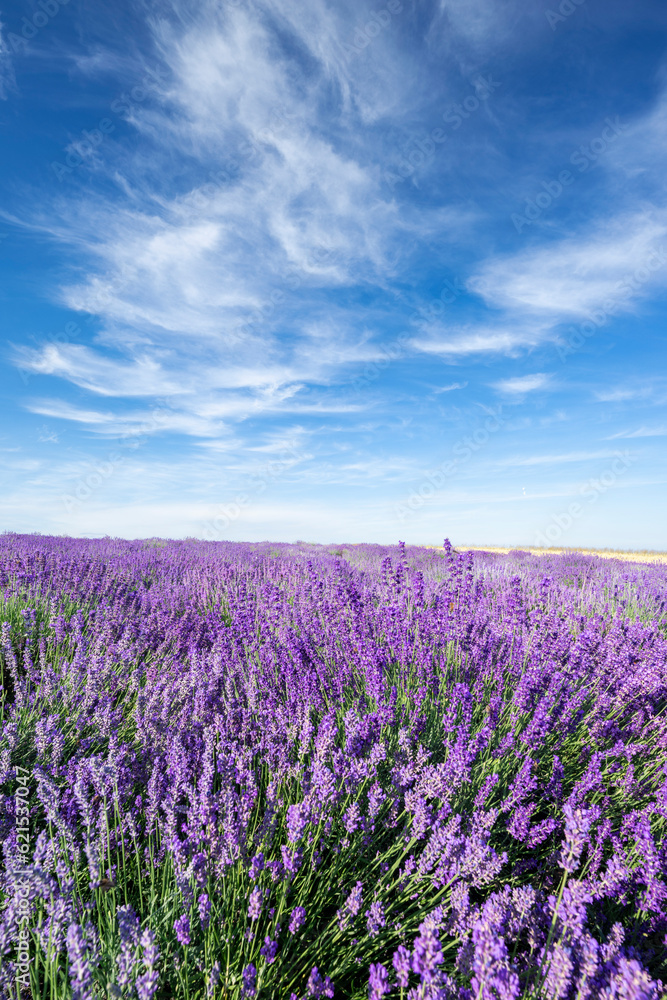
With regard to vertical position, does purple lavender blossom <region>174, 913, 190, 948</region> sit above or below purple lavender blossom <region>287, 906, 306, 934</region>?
above

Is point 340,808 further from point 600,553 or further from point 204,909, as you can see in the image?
point 600,553

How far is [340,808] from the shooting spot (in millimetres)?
1829

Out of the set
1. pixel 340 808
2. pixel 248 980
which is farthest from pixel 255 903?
pixel 340 808

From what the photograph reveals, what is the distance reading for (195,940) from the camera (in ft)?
4.48

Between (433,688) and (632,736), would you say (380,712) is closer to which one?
(433,688)

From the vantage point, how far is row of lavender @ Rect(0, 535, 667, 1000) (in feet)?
3.76

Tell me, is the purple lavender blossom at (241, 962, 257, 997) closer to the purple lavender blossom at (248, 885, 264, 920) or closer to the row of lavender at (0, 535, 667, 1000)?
the row of lavender at (0, 535, 667, 1000)

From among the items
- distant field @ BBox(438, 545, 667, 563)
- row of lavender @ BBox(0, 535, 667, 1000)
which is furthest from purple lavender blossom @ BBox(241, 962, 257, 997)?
distant field @ BBox(438, 545, 667, 563)

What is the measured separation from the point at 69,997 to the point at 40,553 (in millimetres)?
6746

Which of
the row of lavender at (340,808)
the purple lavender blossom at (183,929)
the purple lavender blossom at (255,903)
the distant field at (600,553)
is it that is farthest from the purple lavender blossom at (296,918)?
the distant field at (600,553)

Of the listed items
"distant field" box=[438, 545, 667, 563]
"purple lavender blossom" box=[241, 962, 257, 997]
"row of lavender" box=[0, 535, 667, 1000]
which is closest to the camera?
"purple lavender blossom" box=[241, 962, 257, 997]

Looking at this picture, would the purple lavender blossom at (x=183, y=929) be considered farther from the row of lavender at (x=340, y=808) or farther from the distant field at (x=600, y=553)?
the distant field at (x=600, y=553)

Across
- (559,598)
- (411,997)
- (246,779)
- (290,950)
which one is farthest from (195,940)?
(559,598)

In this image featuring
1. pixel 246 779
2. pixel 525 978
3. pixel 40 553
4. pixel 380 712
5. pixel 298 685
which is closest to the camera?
pixel 525 978
